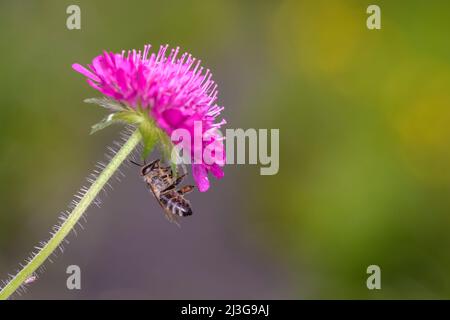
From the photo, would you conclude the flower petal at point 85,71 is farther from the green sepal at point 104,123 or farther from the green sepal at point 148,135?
the green sepal at point 148,135

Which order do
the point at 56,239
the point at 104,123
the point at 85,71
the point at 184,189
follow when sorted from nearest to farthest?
1. the point at 56,239
2. the point at 104,123
3. the point at 85,71
4. the point at 184,189

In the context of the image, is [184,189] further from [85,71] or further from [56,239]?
[56,239]

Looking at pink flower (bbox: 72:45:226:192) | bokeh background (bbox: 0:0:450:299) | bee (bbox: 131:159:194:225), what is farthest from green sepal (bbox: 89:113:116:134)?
bokeh background (bbox: 0:0:450:299)

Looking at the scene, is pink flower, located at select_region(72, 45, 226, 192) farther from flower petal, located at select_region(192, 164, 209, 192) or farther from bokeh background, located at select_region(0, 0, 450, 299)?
bokeh background, located at select_region(0, 0, 450, 299)

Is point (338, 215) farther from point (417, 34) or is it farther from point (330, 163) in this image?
point (417, 34)

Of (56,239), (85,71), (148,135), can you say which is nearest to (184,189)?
(148,135)

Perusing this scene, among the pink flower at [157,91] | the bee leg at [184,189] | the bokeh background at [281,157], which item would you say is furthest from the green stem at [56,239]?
the bokeh background at [281,157]
